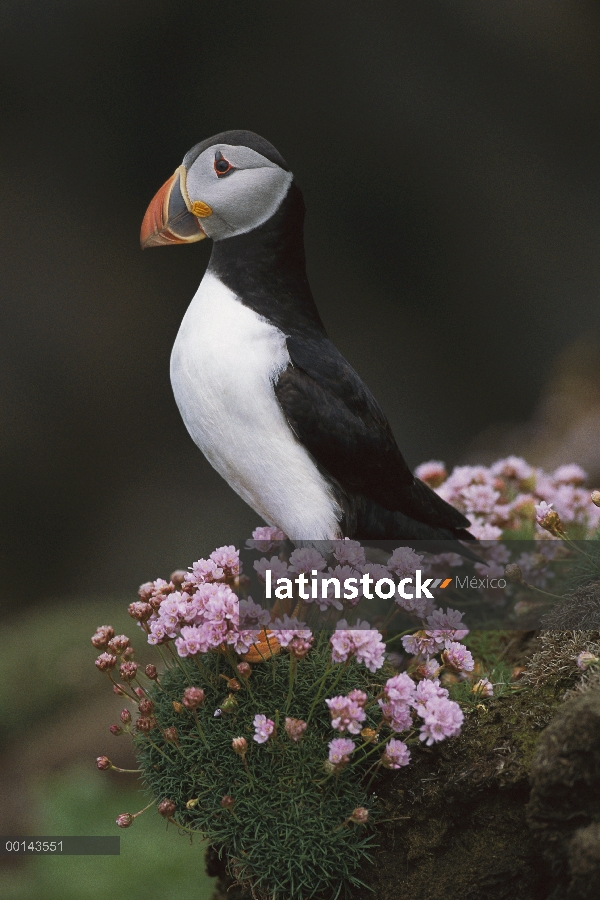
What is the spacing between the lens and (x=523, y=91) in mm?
5586

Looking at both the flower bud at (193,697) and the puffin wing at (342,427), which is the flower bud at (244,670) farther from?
the puffin wing at (342,427)

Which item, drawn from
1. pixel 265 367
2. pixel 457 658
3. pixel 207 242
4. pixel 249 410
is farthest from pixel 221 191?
pixel 207 242

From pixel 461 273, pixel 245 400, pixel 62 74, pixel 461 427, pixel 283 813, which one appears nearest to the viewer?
pixel 283 813

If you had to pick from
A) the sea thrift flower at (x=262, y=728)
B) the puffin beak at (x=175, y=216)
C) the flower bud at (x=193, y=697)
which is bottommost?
the sea thrift flower at (x=262, y=728)

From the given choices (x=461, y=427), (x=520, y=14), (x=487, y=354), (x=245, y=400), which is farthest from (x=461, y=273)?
(x=245, y=400)

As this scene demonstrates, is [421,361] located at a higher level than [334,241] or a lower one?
lower

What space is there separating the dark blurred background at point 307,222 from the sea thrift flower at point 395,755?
4.03 metres

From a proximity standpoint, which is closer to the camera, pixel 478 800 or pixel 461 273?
pixel 478 800

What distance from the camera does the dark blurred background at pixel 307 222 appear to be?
530cm

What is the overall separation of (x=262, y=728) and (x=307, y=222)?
429cm

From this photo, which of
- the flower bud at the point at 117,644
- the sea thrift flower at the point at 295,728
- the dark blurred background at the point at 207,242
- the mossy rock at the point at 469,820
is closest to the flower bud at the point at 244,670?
the sea thrift flower at the point at 295,728

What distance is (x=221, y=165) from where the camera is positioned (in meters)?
2.33

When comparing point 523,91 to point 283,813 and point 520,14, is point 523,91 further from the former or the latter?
point 283,813

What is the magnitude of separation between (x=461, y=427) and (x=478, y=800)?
173 inches
